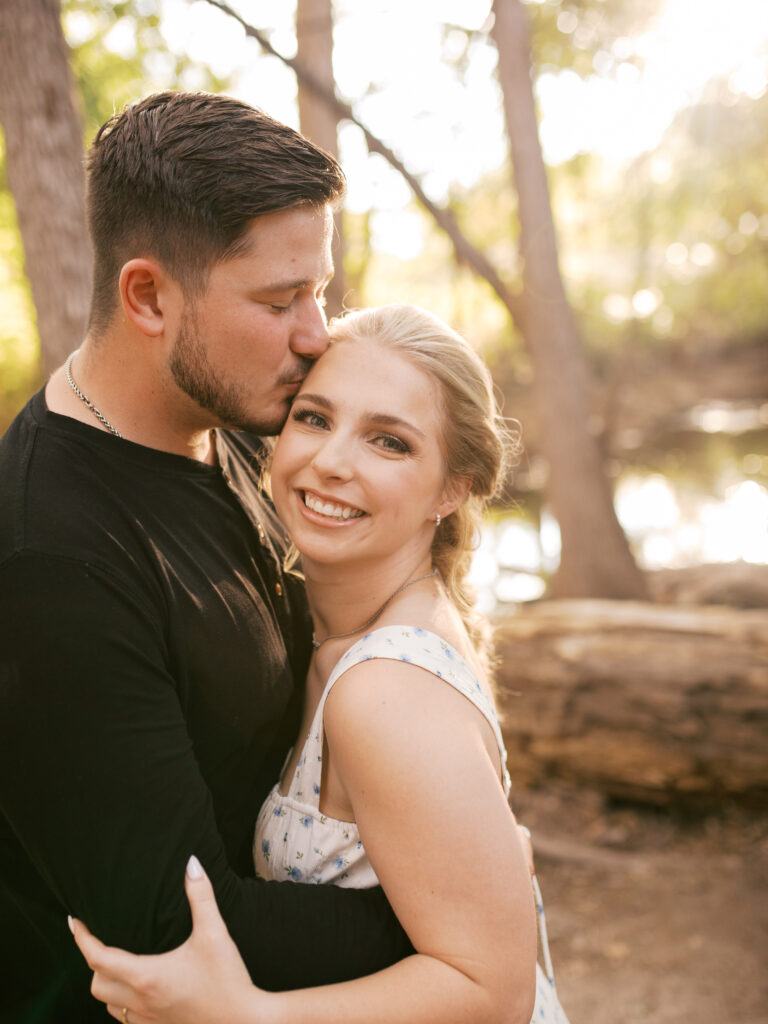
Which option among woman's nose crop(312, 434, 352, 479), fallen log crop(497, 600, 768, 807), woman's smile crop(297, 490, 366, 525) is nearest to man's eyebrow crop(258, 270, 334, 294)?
woman's nose crop(312, 434, 352, 479)

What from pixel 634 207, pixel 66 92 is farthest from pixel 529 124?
pixel 634 207

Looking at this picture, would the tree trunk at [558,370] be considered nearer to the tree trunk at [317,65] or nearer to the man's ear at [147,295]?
the tree trunk at [317,65]

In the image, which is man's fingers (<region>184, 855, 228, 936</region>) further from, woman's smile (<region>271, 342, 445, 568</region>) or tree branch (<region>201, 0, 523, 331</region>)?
tree branch (<region>201, 0, 523, 331</region>)

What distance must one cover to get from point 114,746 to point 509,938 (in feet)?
2.69

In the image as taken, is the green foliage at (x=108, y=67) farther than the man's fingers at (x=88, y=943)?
Yes

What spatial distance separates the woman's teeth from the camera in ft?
6.63

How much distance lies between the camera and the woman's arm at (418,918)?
60.8 inches

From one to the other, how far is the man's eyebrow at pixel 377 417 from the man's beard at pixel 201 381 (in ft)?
0.53

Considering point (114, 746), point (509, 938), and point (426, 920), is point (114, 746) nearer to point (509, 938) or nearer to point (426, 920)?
point (426, 920)

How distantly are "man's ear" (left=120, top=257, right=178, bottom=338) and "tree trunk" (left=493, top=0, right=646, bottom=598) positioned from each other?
576 cm

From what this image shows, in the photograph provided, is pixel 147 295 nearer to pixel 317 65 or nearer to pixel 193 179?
pixel 193 179

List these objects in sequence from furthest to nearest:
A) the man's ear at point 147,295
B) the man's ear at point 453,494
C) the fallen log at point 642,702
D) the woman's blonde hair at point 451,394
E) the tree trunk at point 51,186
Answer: the fallen log at point 642,702 < the tree trunk at point 51,186 < the man's ear at point 453,494 < the woman's blonde hair at point 451,394 < the man's ear at point 147,295

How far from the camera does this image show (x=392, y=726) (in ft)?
5.31

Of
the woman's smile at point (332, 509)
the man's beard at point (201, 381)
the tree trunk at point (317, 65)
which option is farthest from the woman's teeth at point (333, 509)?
the tree trunk at point (317, 65)
